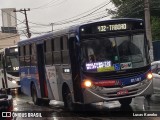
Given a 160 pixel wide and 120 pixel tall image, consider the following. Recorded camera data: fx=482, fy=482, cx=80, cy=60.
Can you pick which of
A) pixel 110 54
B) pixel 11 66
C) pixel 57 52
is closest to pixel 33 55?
pixel 57 52

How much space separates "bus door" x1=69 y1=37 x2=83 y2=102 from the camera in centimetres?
1531

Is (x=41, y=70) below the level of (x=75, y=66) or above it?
below

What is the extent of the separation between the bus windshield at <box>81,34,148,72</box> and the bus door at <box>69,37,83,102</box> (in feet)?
0.93

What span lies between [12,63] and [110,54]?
1578 cm

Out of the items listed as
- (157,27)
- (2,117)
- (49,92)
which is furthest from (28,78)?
(157,27)

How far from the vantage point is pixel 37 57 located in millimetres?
20109

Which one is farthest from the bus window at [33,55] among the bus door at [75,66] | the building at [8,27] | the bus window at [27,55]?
the building at [8,27]

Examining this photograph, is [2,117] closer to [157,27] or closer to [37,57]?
[37,57]

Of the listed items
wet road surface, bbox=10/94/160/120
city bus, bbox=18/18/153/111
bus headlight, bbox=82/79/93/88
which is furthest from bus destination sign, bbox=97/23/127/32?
wet road surface, bbox=10/94/160/120

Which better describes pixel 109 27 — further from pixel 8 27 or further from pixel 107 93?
pixel 8 27

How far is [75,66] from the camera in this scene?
15672 millimetres

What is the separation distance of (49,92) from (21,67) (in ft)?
15.9

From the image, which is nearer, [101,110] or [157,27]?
[101,110]

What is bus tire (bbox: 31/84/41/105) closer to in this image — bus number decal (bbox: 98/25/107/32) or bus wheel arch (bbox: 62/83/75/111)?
bus wheel arch (bbox: 62/83/75/111)
